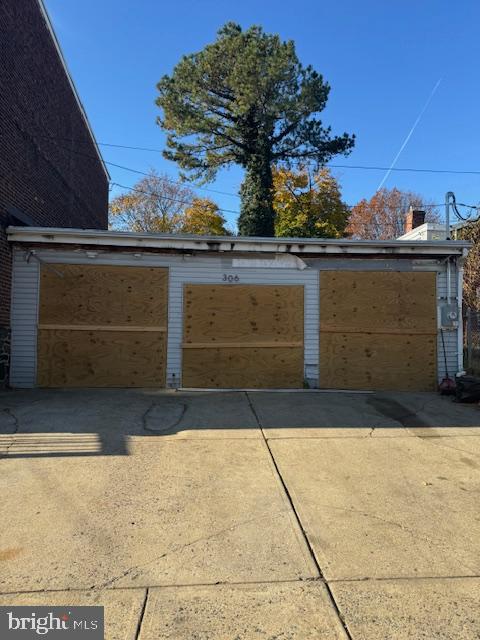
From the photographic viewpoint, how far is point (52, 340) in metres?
9.30

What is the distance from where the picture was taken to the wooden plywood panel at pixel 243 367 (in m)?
9.52

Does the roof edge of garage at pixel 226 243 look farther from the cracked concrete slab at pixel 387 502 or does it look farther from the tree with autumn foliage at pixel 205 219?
the tree with autumn foliage at pixel 205 219

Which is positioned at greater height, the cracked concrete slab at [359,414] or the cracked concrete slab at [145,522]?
the cracked concrete slab at [359,414]

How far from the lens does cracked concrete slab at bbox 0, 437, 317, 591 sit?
118 inches

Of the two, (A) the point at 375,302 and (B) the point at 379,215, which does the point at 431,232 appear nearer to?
(A) the point at 375,302

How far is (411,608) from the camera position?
2.65 meters

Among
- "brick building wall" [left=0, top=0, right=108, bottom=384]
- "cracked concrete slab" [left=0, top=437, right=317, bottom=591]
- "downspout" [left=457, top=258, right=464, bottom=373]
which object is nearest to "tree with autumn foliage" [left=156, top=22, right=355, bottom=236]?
"brick building wall" [left=0, top=0, right=108, bottom=384]

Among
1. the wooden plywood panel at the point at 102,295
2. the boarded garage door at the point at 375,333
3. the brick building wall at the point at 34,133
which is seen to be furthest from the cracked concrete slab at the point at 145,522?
the brick building wall at the point at 34,133

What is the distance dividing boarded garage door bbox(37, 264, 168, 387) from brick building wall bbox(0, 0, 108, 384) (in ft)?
2.71

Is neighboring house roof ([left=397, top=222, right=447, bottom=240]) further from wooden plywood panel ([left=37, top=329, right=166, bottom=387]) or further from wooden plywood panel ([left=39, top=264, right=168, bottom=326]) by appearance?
wooden plywood panel ([left=37, top=329, right=166, bottom=387])

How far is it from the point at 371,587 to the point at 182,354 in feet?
23.0

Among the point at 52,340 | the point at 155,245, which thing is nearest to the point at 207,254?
the point at 155,245

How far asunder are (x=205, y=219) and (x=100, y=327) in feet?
77.6

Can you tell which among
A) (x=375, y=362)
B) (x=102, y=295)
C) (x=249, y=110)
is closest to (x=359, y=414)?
(x=375, y=362)
